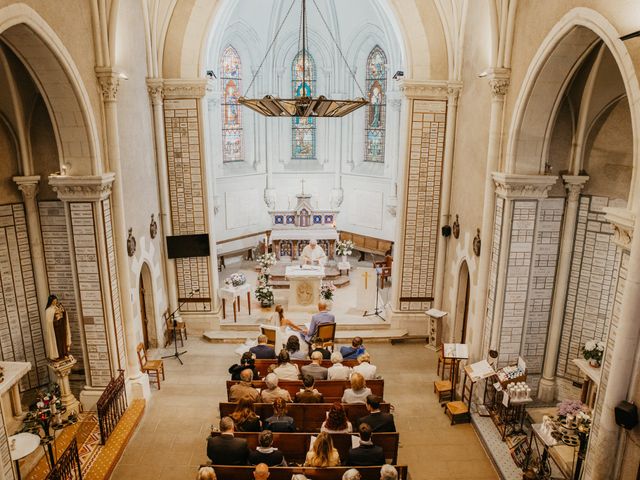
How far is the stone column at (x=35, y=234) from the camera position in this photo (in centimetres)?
976

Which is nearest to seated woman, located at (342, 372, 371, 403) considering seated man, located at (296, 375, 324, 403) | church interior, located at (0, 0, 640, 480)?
church interior, located at (0, 0, 640, 480)

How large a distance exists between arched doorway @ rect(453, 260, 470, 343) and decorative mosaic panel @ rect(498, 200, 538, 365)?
90.1 inches

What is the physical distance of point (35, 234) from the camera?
33.1 feet

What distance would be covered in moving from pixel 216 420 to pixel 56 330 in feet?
11.1

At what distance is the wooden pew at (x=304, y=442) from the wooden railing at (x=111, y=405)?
2.56 m

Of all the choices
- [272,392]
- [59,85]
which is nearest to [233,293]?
[272,392]

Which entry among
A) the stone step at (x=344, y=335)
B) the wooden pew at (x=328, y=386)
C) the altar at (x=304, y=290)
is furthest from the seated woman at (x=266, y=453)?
the altar at (x=304, y=290)

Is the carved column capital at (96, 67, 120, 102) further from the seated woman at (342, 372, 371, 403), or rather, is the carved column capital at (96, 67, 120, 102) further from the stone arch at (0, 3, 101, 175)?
the seated woman at (342, 372, 371, 403)

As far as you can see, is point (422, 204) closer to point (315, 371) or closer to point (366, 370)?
point (366, 370)

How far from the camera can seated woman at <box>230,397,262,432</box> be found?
24.6 ft

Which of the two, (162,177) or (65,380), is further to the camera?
(162,177)

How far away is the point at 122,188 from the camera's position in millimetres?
10148

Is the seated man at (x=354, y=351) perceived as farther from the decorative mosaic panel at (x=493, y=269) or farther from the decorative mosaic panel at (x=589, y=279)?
the decorative mosaic panel at (x=589, y=279)

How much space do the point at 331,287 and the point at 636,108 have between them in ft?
35.5
